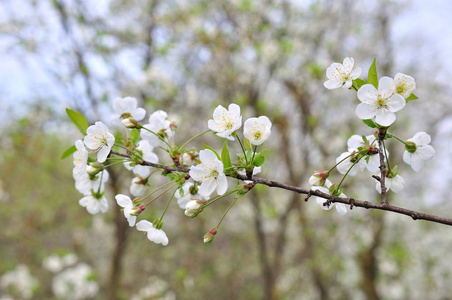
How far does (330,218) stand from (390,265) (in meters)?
1.68

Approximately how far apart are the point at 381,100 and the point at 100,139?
719 millimetres

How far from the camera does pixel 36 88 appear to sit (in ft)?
13.5

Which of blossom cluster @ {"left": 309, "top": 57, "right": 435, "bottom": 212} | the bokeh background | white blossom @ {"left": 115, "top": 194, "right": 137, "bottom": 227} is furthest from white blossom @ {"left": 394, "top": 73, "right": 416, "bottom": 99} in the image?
the bokeh background

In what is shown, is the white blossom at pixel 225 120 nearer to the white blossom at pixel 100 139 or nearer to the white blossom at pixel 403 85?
the white blossom at pixel 100 139

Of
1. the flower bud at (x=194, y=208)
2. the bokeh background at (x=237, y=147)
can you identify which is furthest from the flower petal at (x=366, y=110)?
the bokeh background at (x=237, y=147)

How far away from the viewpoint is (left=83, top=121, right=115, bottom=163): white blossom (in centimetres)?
94

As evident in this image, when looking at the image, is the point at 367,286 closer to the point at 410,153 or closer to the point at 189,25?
the point at 189,25

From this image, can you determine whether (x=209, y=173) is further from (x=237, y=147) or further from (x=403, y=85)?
(x=237, y=147)

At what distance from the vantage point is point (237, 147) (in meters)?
4.09

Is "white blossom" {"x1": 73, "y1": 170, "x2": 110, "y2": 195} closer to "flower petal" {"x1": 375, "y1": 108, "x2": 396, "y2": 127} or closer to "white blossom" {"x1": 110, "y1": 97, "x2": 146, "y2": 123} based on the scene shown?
"white blossom" {"x1": 110, "y1": 97, "x2": 146, "y2": 123}

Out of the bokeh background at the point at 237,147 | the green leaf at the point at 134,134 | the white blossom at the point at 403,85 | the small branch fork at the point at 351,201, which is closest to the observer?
the small branch fork at the point at 351,201

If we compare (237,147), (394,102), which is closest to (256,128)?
(394,102)

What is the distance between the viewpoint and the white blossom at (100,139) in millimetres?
939

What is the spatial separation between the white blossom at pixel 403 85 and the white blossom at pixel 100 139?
72 centimetres
